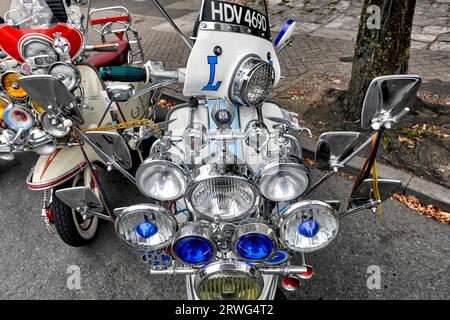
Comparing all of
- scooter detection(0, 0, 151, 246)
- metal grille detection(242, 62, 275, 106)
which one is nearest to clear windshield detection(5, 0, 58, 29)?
scooter detection(0, 0, 151, 246)

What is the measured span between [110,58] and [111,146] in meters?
2.24

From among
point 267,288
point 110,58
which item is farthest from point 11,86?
point 267,288

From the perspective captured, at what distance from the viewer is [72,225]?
2371 millimetres

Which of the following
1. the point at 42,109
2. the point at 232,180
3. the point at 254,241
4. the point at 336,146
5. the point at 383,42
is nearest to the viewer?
the point at 232,180

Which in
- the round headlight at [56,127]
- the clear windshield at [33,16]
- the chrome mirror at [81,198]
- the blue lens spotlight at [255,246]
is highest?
the clear windshield at [33,16]

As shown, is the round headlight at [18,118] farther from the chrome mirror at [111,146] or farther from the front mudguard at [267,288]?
the front mudguard at [267,288]

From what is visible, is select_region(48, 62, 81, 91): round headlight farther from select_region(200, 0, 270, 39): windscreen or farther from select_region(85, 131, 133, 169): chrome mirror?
select_region(200, 0, 270, 39): windscreen

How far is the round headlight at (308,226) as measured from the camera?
4.35 ft

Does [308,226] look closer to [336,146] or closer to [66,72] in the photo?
[336,146]

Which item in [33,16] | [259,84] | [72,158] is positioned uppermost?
[33,16]

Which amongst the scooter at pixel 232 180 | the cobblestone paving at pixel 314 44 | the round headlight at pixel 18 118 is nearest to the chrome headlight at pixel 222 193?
the scooter at pixel 232 180

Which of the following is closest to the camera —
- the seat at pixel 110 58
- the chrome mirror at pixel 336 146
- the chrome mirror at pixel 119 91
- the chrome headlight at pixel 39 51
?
the chrome mirror at pixel 336 146

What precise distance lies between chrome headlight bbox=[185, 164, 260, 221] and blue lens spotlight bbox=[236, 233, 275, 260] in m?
0.09

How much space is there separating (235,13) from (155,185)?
931 millimetres
